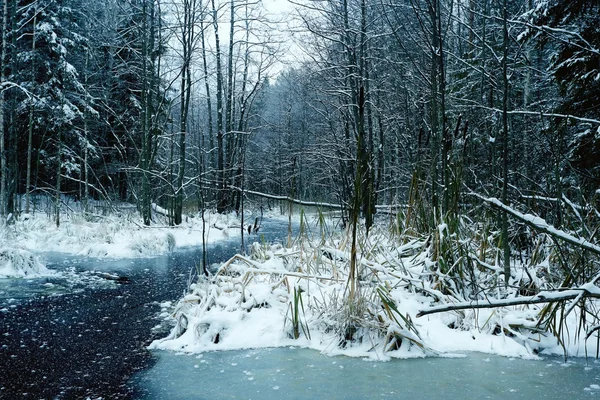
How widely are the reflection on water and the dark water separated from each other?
31 cm

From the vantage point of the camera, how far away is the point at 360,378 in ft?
9.93

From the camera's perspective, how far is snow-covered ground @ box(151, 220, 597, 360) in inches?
138

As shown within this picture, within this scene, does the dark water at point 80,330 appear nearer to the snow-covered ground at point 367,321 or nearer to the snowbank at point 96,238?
the snow-covered ground at point 367,321

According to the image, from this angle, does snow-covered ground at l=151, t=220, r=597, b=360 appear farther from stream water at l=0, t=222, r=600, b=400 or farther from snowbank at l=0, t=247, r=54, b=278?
snowbank at l=0, t=247, r=54, b=278

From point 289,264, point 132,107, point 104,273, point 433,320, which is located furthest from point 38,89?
point 433,320

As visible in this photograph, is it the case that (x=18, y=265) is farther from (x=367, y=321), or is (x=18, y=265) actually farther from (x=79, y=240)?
(x=367, y=321)

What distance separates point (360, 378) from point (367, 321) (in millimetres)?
628

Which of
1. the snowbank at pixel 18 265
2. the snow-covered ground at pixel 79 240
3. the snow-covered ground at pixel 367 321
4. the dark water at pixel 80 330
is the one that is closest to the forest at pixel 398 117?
the snow-covered ground at pixel 367 321

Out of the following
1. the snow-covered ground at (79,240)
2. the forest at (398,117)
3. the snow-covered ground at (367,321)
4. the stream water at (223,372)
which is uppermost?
the forest at (398,117)

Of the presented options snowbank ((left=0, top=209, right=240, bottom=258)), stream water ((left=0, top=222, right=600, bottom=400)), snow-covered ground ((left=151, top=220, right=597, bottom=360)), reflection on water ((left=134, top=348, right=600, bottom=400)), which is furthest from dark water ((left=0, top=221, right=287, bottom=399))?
snowbank ((left=0, top=209, right=240, bottom=258))

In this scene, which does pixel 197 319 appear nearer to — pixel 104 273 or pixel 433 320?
pixel 433 320

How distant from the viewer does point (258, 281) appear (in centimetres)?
503

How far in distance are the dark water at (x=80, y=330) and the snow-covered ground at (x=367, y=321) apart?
0.48m

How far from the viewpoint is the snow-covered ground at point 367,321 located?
3.50 m
